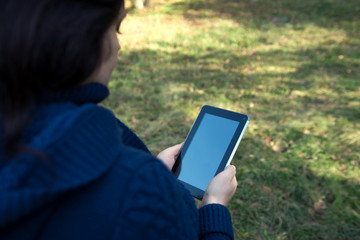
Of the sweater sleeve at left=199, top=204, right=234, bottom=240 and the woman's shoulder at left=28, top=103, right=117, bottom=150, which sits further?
the sweater sleeve at left=199, top=204, right=234, bottom=240

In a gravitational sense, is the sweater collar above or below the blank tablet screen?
above

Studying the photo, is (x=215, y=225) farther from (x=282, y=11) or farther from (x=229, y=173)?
(x=282, y=11)

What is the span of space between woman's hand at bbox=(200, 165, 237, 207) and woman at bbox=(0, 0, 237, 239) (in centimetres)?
44

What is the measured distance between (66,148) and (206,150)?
3.29 ft

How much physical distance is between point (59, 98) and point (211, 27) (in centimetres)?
782

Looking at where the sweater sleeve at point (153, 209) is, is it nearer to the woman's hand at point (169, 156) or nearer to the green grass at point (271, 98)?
the woman's hand at point (169, 156)

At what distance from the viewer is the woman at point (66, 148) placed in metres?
0.60

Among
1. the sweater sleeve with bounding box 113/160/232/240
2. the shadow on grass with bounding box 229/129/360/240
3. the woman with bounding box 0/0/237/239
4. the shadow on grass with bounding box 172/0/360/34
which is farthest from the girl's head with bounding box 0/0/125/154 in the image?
the shadow on grass with bounding box 172/0/360/34

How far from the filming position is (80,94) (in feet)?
2.52

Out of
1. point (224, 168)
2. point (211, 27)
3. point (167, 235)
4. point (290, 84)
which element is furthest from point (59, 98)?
point (211, 27)

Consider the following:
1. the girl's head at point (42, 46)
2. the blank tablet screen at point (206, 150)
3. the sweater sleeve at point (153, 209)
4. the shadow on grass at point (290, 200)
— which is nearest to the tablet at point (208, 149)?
the blank tablet screen at point (206, 150)

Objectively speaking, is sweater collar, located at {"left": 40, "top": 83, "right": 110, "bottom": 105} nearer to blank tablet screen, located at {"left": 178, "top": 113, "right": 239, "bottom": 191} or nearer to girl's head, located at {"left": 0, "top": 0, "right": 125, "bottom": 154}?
girl's head, located at {"left": 0, "top": 0, "right": 125, "bottom": 154}

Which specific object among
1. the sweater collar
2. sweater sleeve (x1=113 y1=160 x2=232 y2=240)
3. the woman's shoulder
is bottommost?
sweater sleeve (x1=113 y1=160 x2=232 y2=240)

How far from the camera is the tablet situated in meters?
1.47
